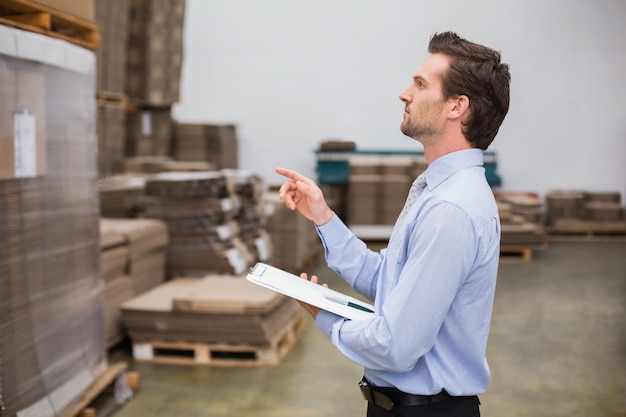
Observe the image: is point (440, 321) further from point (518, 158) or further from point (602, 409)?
point (518, 158)

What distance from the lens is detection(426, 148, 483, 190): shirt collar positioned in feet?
5.87

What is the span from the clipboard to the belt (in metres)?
0.23

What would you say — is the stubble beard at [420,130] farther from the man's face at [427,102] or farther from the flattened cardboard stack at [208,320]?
the flattened cardboard stack at [208,320]

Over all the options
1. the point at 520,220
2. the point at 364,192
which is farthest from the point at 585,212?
the point at 364,192

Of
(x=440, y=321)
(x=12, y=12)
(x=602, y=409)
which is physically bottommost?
(x=602, y=409)

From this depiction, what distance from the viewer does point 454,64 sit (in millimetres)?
1729

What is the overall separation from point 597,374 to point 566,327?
47.4 inches

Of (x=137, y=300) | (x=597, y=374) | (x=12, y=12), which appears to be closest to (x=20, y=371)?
(x=12, y=12)

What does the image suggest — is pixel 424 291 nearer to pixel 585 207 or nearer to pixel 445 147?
pixel 445 147

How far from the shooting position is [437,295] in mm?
1577

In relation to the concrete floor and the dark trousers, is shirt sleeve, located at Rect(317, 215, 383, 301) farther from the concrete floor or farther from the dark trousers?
the concrete floor

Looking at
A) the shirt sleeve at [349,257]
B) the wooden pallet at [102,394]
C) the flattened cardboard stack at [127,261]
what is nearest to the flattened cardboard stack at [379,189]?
the flattened cardboard stack at [127,261]

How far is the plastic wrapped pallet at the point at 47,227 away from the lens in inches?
116

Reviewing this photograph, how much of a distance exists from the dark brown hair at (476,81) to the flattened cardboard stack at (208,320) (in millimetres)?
3216
